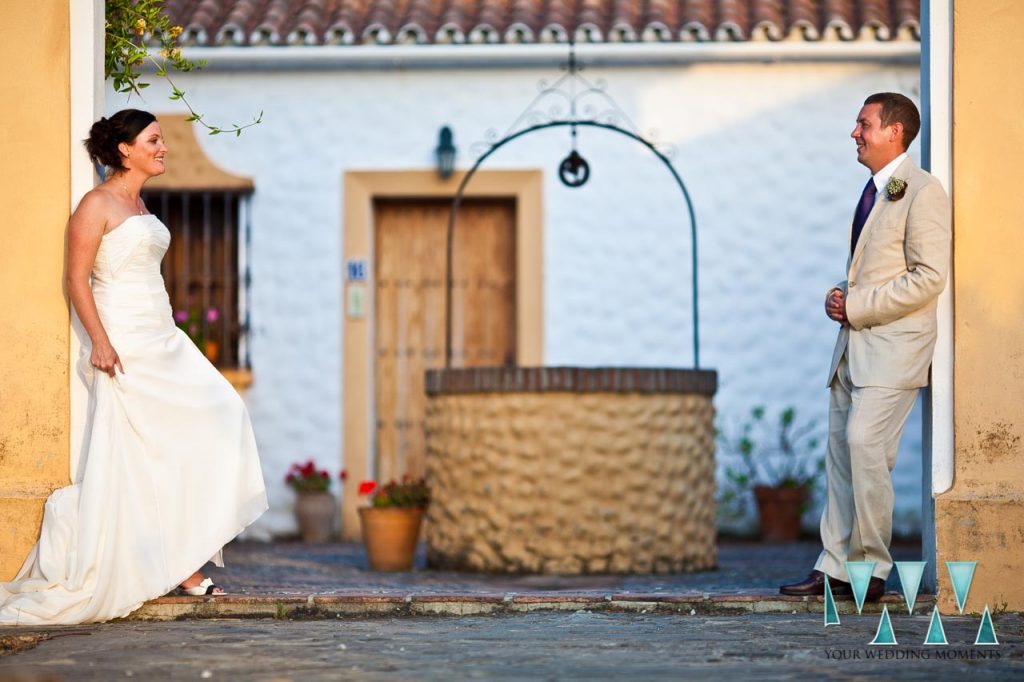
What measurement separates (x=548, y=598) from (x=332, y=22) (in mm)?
6181

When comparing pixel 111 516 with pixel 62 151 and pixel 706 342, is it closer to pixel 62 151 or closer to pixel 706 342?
pixel 62 151

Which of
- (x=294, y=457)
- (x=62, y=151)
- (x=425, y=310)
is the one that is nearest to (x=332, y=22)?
(x=425, y=310)

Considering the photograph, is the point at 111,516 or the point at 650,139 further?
the point at 650,139

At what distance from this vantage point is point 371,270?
36.8ft

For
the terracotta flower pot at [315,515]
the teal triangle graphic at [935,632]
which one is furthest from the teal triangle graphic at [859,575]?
the terracotta flower pot at [315,515]

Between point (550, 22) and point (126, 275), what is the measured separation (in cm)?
563

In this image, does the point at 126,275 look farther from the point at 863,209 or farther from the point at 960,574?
the point at 960,574

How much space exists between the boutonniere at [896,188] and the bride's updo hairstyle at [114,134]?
2708 millimetres

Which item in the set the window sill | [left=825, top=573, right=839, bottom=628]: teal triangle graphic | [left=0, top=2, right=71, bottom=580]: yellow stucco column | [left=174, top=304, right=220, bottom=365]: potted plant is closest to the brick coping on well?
[left=0, top=2, right=71, bottom=580]: yellow stucco column

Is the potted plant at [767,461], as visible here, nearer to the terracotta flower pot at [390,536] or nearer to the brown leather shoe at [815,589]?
the terracotta flower pot at [390,536]

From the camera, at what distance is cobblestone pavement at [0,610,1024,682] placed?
4.39m

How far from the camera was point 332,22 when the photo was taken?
1107 centimetres

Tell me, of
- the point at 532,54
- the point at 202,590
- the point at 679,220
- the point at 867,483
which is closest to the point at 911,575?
the point at 867,483

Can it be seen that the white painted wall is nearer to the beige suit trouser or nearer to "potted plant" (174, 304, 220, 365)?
"potted plant" (174, 304, 220, 365)
